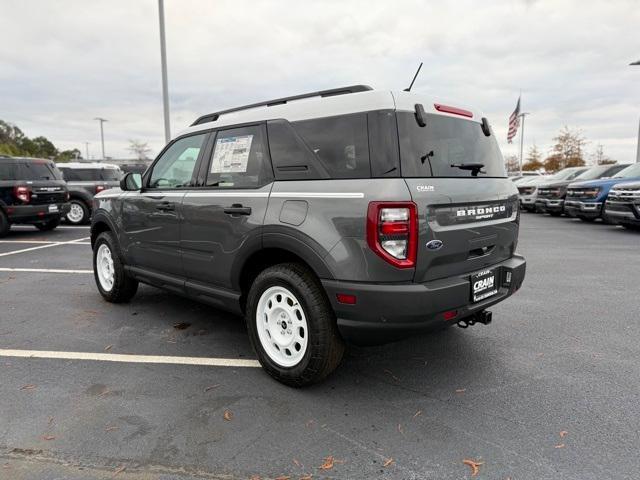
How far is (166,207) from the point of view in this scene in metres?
4.13

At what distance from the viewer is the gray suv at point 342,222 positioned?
106 inches

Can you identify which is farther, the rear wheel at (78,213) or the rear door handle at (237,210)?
the rear wheel at (78,213)

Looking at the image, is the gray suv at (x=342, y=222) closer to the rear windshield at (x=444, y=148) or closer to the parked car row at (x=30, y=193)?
the rear windshield at (x=444, y=148)

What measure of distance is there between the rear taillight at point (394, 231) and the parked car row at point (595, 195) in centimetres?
1027

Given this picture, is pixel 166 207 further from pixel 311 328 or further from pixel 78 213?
pixel 78 213

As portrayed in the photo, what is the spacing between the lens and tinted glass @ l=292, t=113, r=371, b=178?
2.81m

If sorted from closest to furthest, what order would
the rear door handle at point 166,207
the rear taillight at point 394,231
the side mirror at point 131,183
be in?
the rear taillight at point 394,231 → the rear door handle at point 166,207 → the side mirror at point 131,183

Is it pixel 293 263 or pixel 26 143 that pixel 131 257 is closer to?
pixel 293 263

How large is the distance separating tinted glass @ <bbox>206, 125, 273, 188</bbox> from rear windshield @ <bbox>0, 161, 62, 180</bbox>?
29.8 ft

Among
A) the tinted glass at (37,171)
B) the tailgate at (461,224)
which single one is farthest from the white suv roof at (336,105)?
the tinted glass at (37,171)

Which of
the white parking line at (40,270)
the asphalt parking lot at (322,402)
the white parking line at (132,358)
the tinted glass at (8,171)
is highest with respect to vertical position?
the tinted glass at (8,171)

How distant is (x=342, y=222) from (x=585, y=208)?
12.6 meters

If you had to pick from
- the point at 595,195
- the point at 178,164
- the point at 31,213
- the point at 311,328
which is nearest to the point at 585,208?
the point at 595,195

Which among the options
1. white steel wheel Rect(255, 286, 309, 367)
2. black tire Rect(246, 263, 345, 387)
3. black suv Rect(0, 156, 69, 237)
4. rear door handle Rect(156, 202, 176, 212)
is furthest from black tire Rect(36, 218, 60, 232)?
black tire Rect(246, 263, 345, 387)
